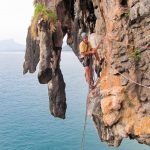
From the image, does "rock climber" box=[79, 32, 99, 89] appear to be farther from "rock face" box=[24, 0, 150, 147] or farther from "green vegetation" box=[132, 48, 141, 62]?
"green vegetation" box=[132, 48, 141, 62]

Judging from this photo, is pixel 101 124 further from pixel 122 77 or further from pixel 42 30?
pixel 42 30

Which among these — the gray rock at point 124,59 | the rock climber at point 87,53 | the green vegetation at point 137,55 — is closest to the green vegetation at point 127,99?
the gray rock at point 124,59

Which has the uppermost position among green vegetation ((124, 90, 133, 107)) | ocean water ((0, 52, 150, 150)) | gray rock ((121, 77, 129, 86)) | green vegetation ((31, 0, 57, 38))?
green vegetation ((31, 0, 57, 38))

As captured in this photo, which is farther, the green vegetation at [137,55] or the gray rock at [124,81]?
the gray rock at [124,81]

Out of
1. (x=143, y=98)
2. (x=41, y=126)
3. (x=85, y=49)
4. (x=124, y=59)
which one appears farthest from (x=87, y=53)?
(x=41, y=126)

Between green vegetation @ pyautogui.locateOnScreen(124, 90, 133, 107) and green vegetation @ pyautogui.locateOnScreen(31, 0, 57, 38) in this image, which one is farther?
green vegetation @ pyautogui.locateOnScreen(31, 0, 57, 38)

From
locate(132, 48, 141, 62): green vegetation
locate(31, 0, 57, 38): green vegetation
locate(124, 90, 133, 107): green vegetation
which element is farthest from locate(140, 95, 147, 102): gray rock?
locate(31, 0, 57, 38): green vegetation

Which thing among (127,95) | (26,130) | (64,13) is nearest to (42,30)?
(64,13)

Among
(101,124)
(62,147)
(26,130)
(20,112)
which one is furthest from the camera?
(20,112)

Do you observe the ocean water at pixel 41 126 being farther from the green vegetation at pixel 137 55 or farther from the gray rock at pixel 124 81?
the green vegetation at pixel 137 55

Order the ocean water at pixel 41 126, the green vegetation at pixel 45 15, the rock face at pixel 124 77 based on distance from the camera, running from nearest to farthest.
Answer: the rock face at pixel 124 77
the green vegetation at pixel 45 15
the ocean water at pixel 41 126

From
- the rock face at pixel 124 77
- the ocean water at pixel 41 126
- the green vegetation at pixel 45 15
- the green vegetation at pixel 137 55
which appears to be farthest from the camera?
the ocean water at pixel 41 126

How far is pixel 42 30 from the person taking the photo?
28734 millimetres

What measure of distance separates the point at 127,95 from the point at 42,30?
Result: 1349 cm
